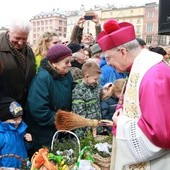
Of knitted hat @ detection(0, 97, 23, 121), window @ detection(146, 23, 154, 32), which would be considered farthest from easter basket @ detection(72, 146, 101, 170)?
window @ detection(146, 23, 154, 32)

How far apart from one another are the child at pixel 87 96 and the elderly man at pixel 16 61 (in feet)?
1.67

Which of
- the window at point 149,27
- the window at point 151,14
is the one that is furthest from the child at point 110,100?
the window at point 151,14

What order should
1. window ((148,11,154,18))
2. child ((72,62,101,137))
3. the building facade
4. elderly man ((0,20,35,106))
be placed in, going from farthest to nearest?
the building facade, window ((148,11,154,18)), child ((72,62,101,137)), elderly man ((0,20,35,106))

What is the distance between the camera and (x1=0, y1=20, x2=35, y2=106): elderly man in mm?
3153

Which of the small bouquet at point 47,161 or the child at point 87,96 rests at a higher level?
the child at point 87,96

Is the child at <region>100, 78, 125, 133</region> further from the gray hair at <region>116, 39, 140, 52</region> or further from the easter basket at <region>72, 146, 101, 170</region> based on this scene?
the gray hair at <region>116, 39, 140, 52</region>

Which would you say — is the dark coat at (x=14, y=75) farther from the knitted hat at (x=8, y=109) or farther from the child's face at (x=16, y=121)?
the child's face at (x=16, y=121)

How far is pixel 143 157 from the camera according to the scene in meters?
1.99

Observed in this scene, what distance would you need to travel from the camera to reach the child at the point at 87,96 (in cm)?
349

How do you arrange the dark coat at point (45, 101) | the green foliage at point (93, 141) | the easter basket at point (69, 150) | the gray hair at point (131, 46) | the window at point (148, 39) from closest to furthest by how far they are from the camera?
the gray hair at point (131, 46), the easter basket at point (69, 150), the green foliage at point (93, 141), the dark coat at point (45, 101), the window at point (148, 39)

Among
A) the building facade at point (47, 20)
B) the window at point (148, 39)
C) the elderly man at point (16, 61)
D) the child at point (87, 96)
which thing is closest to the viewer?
the elderly man at point (16, 61)

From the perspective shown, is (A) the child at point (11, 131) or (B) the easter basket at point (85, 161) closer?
(B) the easter basket at point (85, 161)

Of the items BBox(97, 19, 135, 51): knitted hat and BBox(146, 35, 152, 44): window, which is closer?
BBox(97, 19, 135, 51): knitted hat

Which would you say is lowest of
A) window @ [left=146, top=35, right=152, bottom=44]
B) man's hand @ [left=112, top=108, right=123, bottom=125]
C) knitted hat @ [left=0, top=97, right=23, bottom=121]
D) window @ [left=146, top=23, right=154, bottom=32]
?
window @ [left=146, top=35, right=152, bottom=44]
